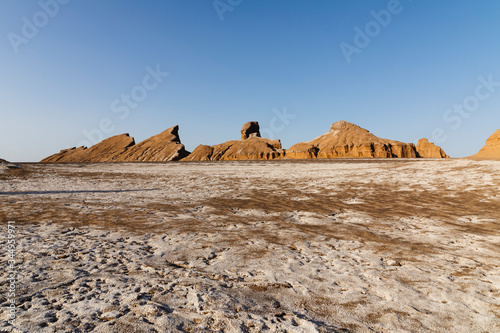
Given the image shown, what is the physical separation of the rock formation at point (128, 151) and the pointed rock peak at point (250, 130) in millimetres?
46744

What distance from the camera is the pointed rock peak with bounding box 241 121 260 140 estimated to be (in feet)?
537

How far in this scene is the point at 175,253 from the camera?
16.8 ft

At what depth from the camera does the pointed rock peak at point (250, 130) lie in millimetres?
163625

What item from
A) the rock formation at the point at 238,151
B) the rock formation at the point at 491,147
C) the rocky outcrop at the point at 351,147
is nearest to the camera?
the rock formation at the point at 491,147

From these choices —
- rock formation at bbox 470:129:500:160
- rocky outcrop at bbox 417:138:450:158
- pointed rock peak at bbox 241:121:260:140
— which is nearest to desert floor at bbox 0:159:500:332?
rock formation at bbox 470:129:500:160

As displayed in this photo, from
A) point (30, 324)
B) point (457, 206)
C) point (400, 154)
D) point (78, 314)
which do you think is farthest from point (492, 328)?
point (400, 154)

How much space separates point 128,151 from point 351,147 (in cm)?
9767

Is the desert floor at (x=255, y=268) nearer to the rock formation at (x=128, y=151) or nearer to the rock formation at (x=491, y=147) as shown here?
the rock formation at (x=491, y=147)

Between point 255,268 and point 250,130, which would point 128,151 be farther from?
point 255,268

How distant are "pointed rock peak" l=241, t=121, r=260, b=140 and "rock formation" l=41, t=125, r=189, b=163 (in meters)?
46.7

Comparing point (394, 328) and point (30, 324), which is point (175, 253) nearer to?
point (30, 324)

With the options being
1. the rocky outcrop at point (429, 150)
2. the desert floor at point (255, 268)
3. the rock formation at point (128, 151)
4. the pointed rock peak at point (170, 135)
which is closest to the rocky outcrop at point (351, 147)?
the rocky outcrop at point (429, 150)

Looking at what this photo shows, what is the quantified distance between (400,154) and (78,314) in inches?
5022

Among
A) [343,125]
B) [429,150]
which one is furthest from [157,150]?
[429,150]
